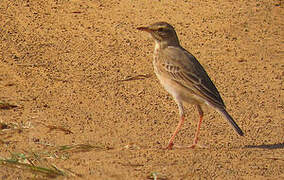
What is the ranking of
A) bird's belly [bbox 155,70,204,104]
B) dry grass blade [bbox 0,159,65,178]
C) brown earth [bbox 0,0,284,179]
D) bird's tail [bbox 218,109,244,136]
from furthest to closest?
bird's belly [bbox 155,70,204,104]
bird's tail [bbox 218,109,244,136]
brown earth [bbox 0,0,284,179]
dry grass blade [bbox 0,159,65,178]

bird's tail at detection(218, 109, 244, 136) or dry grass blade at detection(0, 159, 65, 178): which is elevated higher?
bird's tail at detection(218, 109, 244, 136)

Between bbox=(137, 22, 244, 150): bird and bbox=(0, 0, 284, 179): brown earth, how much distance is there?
20.4 inches

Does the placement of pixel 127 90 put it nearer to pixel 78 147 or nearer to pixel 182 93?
pixel 182 93

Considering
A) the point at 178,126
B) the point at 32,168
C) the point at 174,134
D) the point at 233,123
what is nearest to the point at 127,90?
the point at 178,126

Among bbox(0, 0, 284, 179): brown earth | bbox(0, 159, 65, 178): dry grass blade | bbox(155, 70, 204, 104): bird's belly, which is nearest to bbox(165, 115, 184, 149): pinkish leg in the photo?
bbox(0, 0, 284, 179): brown earth

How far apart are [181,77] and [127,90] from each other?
1695mm

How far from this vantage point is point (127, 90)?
943 centimetres

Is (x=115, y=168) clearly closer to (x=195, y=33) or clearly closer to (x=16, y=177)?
(x=16, y=177)

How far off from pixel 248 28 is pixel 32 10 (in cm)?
429

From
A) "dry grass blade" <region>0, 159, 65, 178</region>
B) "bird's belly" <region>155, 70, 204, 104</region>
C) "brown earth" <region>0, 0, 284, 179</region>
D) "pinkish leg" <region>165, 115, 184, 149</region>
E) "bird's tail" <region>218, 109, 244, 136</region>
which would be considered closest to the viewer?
"dry grass blade" <region>0, 159, 65, 178</region>

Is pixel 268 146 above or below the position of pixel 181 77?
below

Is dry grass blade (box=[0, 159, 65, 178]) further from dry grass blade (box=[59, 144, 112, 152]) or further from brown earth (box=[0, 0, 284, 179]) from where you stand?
dry grass blade (box=[59, 144, 112, 152])

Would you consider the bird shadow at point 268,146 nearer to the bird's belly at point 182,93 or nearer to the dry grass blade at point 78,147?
the bird's belly at point 182,93

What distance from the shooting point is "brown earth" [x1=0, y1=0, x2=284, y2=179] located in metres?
7.17
